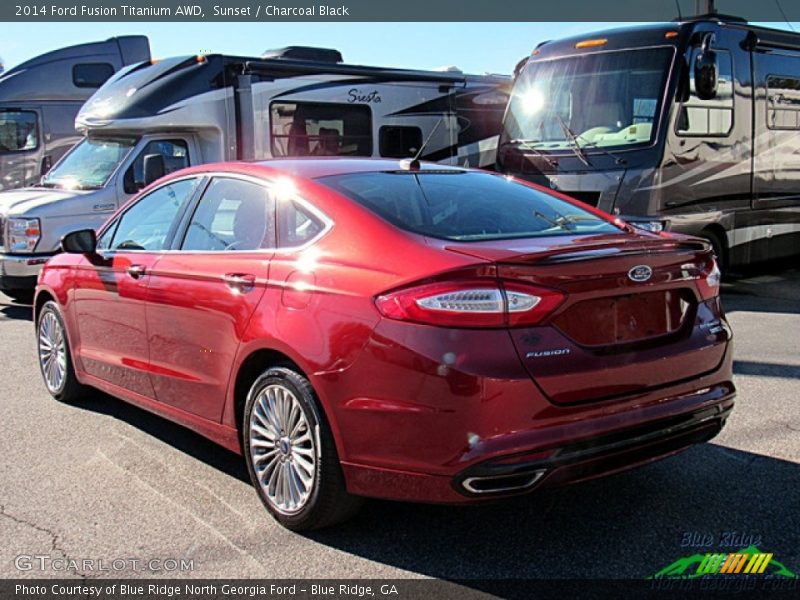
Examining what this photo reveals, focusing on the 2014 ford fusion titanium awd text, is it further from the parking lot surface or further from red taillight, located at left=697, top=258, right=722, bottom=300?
the parking lot surface

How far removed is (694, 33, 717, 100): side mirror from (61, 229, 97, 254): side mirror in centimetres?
680

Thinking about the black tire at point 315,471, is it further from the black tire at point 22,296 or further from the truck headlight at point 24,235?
the black tire at point 22,296

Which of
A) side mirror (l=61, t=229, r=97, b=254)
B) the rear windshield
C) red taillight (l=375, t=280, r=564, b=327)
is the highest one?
the rear windshield

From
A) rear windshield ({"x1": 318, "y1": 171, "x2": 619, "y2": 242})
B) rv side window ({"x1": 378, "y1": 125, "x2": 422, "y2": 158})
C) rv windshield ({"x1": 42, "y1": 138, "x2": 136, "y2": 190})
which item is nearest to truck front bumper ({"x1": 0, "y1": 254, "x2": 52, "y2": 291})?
rv windshield ({"x1": 42, "y1": 138, "x2": 136, "y2": 190})

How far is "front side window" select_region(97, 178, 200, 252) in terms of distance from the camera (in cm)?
488

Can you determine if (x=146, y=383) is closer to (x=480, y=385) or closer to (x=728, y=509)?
(x=480, y=385)

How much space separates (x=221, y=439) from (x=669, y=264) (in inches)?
89.4

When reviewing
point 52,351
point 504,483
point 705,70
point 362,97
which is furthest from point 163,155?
point 504,483

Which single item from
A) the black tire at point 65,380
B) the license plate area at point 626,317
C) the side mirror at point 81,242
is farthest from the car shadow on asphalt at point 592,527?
the black tire at point 65,380

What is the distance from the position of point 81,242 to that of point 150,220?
0.50 meters

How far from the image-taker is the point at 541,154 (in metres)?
10.0

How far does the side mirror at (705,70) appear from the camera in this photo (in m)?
9.29

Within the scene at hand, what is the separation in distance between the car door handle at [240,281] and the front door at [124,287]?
0.83 meters

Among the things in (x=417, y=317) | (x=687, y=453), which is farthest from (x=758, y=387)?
(x=417, y=317)
